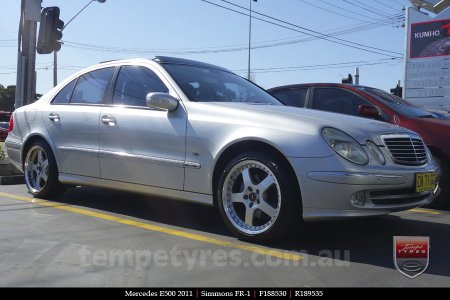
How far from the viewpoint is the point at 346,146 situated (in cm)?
394

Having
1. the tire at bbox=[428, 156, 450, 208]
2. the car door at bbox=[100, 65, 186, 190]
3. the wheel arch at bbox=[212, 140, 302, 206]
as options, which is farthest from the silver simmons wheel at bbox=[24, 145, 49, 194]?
the tire at bbox=[428, 156, 450, 208]

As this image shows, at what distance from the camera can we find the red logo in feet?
11.5

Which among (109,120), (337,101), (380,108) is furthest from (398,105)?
(109,120)

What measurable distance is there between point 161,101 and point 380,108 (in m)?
3.05

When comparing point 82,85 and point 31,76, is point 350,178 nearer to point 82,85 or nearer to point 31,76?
point 82,85

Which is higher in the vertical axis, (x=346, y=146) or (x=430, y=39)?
(x=430, y=39)

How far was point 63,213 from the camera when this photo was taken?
5395mm

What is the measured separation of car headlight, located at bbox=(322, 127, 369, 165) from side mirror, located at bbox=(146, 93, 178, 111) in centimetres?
142

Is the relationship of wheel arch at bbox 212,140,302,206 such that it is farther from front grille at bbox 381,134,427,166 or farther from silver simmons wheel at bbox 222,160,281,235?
front grille at bbox 381,134,427,166

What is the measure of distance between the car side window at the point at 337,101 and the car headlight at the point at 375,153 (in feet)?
8.49

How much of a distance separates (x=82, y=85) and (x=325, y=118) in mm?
2981

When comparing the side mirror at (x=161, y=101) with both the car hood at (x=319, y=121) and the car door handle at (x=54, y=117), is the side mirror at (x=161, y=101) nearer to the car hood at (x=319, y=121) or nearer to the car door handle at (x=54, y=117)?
the car hood at (x=319, y=121)

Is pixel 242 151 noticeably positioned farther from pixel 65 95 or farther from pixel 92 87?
pixel 65 95

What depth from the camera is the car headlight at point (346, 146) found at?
3.90m
